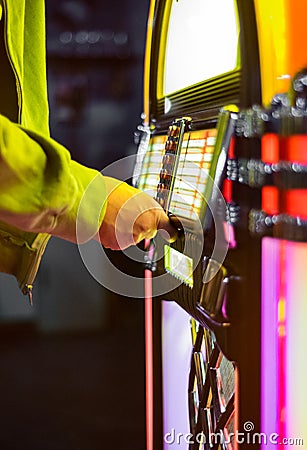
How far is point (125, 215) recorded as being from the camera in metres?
1.10

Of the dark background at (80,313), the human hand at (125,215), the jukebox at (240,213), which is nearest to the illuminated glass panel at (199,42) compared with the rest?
the jukebox at (240,213)


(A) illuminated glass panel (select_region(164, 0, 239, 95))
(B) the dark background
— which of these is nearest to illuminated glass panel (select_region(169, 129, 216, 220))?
(A) illuminated glass panel (select_region(164, 0, 239, 95))

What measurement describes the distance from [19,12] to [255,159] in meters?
0.56

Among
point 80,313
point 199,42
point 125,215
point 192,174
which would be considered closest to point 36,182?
point 125,215

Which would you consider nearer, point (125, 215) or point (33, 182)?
point (33, 182)

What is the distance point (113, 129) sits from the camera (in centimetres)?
208

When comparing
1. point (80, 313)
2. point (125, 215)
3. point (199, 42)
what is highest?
point (199, 42)

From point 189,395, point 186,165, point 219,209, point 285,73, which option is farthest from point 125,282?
point 285,73

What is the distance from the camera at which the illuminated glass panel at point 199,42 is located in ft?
3.55

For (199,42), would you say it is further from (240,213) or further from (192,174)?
(240,213)

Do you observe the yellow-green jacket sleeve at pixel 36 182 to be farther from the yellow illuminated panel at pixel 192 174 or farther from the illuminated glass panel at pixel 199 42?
the illuminated glass panel at pixel 199 42

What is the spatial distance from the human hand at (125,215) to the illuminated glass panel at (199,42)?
0.74 feet

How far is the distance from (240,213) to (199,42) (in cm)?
36

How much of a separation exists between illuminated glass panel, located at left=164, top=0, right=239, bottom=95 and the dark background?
564 millimetres
